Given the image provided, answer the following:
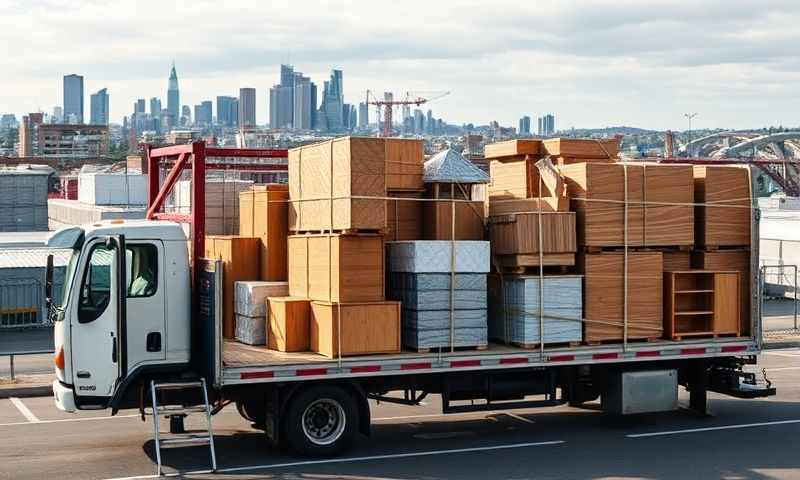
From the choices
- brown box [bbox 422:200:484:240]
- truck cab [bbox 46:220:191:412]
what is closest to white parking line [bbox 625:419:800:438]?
brown box [bbox 422:200:484:240]

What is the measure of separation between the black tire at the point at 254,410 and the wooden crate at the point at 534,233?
353cm

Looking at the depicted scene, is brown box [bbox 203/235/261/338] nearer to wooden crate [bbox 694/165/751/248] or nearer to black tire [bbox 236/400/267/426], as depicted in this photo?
black tire [bbox 236/400/267/426]

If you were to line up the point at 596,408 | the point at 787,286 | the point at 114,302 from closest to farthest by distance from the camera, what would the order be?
1. the point at 114,302
2. the point at 596,408
3. the point at 787,286

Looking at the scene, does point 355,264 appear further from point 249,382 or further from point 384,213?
point 249,382

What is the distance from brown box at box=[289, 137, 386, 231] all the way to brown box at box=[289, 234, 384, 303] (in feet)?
0.60

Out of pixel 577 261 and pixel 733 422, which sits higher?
pixel 577 261

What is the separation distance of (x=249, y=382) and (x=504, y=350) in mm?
3211

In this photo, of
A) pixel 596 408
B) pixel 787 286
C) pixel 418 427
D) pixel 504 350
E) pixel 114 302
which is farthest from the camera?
pixel 787 286

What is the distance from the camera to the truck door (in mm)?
11469

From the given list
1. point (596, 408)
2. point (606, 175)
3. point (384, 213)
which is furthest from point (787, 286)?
point (384, 213)

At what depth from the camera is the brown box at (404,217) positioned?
13070 millimetres

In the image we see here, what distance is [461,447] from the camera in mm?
12945

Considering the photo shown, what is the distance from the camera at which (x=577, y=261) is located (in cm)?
1330

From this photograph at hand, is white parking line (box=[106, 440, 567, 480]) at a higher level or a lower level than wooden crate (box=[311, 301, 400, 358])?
lower
